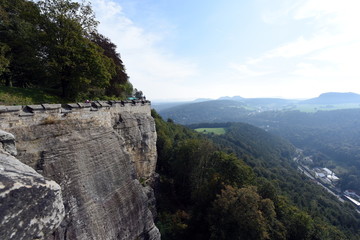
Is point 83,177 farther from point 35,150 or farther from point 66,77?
point 66,77

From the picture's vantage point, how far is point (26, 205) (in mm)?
2906

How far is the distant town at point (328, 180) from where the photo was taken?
2613 inches

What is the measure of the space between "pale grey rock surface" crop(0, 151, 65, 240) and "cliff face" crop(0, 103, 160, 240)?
367 cm

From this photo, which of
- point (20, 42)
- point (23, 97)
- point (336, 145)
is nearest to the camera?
point (23, 97)

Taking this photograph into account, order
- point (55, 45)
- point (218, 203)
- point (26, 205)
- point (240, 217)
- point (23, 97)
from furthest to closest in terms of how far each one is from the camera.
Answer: point (218, 203) → point (240, 217) → point (55, 45) → point (23, 97) → point (26, 205)

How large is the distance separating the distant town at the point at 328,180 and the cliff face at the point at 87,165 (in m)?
84.9

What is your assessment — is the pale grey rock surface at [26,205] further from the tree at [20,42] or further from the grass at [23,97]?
the tree at [20,42]

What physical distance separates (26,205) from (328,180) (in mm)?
116204

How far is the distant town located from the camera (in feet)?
218

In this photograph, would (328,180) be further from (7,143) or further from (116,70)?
(7,143)

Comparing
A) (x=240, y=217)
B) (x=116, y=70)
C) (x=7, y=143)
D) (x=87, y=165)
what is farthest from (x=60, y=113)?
(x=240, y=217)

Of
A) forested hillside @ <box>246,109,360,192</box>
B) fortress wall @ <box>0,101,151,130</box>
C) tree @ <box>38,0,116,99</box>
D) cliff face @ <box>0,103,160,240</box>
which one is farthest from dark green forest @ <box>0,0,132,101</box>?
forested hillside @ <box>246,109,360,192</box>

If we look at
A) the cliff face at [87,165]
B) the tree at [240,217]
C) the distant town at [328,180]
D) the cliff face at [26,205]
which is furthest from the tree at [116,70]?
the distant town at [328,180]

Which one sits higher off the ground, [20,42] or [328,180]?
[20,42]
